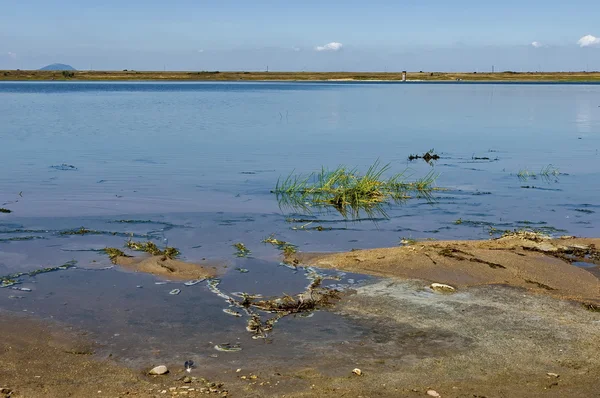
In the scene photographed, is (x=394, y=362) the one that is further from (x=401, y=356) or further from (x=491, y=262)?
(x=491, y=262)

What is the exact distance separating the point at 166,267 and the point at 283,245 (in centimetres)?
260

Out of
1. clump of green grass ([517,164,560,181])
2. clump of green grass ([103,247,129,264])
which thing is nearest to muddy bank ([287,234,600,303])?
clump of green grass ([103,247,129,264])

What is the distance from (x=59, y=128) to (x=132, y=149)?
37.4 ft

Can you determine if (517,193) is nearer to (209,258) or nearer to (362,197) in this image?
(362,197)

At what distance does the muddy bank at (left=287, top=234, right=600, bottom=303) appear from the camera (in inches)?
404

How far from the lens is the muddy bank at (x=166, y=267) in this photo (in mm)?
10828

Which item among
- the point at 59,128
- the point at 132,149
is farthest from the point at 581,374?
the point at 59,128

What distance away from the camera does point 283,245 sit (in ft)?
42.7

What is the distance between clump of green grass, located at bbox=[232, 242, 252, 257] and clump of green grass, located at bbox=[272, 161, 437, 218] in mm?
3934

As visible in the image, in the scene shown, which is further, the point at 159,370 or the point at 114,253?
the point at 114,253

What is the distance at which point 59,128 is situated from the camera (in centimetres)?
3922

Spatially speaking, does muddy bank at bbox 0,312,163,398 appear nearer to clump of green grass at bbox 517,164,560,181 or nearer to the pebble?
the pebble

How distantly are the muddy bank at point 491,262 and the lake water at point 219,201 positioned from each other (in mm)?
1235

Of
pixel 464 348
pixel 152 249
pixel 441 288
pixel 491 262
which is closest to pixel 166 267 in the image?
pixel 152 249
